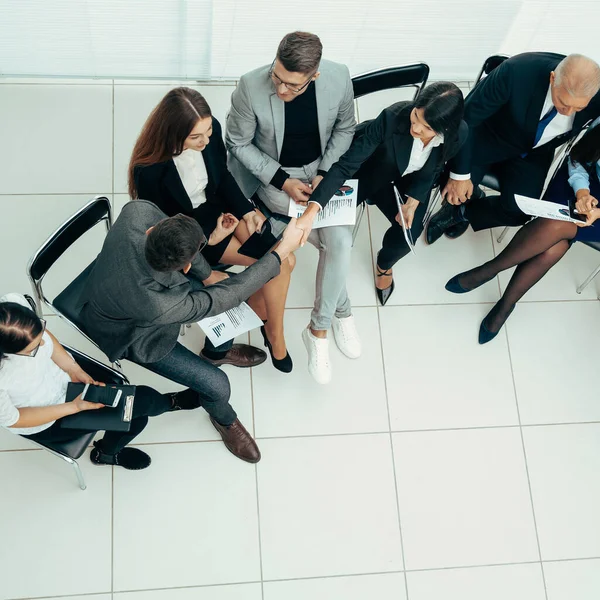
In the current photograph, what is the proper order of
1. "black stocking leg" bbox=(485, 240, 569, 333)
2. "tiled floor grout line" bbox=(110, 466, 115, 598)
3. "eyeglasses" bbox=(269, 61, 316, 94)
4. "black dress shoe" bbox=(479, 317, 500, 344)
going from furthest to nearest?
1. "black dress shoe" bbox=(479, 317, 500, 344)
2. "black stocking leg" bbox=(485, 240, 569, 333)
3. "tiled floor grout line" bbox=(110, 466, 115, 598)
4. "eyeglasses" bbox=(269, 61, 316, 94)

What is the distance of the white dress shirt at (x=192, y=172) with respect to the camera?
8.16ft

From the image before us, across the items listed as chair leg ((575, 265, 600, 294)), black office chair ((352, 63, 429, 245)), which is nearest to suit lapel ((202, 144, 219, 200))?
black office chair ((352, 63, 429, 245))

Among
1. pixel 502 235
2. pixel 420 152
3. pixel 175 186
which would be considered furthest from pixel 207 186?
pixel 502 235

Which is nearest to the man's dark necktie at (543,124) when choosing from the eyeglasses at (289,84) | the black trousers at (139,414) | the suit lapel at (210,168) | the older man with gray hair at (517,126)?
the older man with gray hair at (517,126)

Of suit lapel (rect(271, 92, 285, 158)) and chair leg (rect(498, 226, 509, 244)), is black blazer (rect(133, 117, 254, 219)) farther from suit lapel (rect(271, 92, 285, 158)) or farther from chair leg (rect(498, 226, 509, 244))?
chair leg (rect(498, 226, 509, 244))

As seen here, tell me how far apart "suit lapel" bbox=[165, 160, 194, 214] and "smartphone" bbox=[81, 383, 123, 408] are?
2.39 ft

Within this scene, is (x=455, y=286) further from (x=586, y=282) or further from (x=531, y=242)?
(x=586, y=282)

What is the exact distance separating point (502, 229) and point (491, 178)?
19.5 inches

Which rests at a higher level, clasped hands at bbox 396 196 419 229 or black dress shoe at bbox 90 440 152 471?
clasped hands at bbox 396 196 419 229

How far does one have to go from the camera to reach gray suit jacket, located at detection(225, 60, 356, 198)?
102 inches

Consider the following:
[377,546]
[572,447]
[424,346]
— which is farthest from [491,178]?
[377,546]

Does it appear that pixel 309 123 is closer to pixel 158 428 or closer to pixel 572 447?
pixel 158 428

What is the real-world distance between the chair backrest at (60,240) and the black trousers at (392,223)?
1156mm

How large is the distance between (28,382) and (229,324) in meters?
0.83
